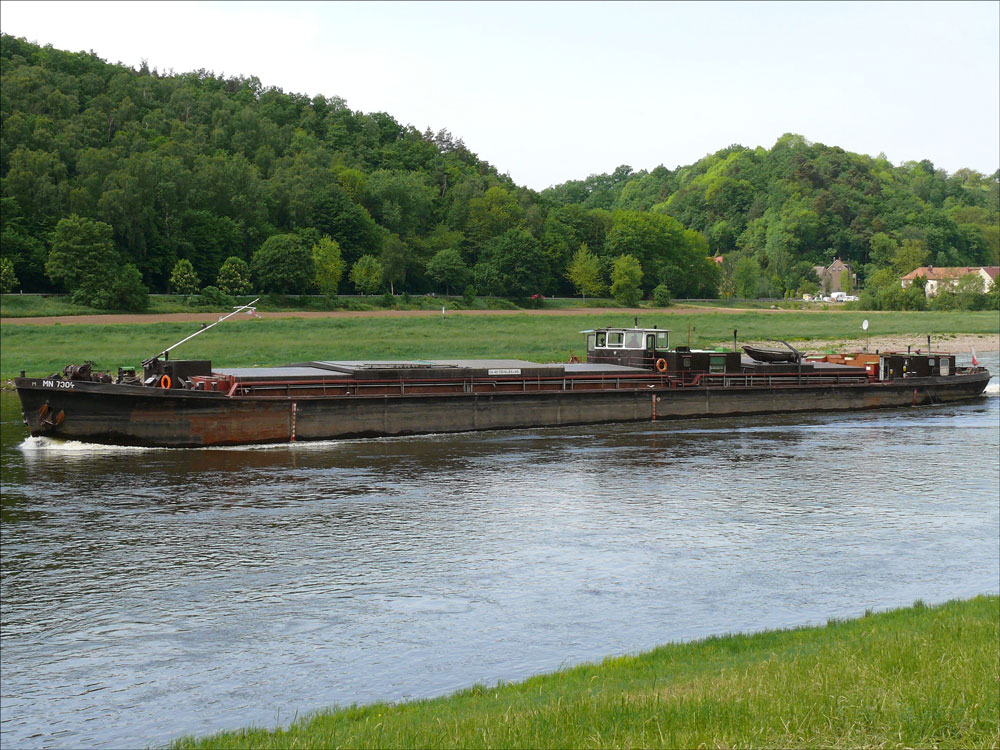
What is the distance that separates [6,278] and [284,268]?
3075cm

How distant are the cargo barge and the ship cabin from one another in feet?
0.27

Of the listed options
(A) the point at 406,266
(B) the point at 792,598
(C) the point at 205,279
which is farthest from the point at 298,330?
(B) the point at 792,598

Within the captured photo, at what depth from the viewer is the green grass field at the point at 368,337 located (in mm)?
74125

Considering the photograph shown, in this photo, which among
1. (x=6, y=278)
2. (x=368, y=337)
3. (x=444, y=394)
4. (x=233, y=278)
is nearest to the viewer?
(x=444, y=394)

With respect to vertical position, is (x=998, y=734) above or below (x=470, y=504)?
above

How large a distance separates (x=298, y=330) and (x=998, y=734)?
87.2 meters

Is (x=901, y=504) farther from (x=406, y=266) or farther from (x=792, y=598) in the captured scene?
(x=406, y=266)

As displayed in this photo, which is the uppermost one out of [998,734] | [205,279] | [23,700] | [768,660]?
[205,279]

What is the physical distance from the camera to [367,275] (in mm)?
135875

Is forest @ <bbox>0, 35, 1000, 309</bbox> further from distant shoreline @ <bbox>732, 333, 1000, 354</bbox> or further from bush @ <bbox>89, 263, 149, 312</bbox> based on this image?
distant shoreline @ <bbox>732, 333, 1000, 354</bbox>

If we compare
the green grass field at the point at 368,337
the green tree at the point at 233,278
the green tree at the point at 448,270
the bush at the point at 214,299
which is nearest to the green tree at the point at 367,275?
the green tree at the point at 448,270

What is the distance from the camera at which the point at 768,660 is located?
14000 millimetres

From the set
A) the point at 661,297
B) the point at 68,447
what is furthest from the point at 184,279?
the point at 68,447

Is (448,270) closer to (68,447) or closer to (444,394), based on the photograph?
(444,394)
